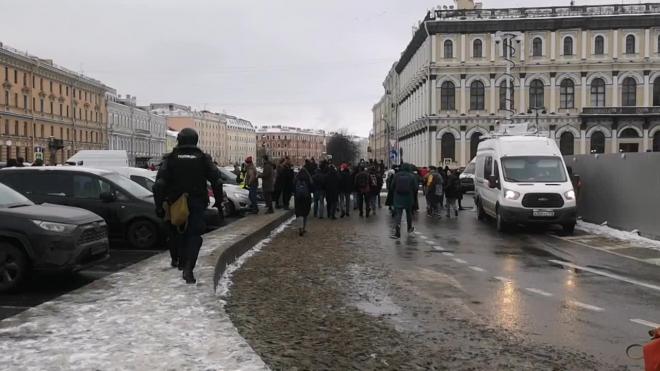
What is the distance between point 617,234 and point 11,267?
563 inches

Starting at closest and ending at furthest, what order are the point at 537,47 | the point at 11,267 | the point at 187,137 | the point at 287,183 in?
the point at 187,137
the point at 11,267
the point at 287,183
the point at 537,47

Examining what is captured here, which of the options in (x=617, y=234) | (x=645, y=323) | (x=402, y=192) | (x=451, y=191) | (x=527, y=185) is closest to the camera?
(x=645, y=323)

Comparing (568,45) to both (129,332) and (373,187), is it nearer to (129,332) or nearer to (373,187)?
(373,187)

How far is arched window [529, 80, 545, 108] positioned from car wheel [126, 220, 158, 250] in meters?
65.6

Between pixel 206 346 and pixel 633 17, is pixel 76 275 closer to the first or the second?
pixel 206 346

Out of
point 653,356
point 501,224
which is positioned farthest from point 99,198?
point 653,356

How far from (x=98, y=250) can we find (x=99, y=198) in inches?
146

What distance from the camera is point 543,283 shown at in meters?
9.89

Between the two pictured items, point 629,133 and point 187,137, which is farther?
point 629,133

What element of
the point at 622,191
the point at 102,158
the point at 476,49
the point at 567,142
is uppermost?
the point at 476,49

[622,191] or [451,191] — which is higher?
[622,191]

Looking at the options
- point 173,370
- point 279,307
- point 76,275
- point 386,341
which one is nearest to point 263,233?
point 76,275

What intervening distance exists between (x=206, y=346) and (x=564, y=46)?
73.0 metres

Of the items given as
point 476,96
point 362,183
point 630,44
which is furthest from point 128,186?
point 630,44
